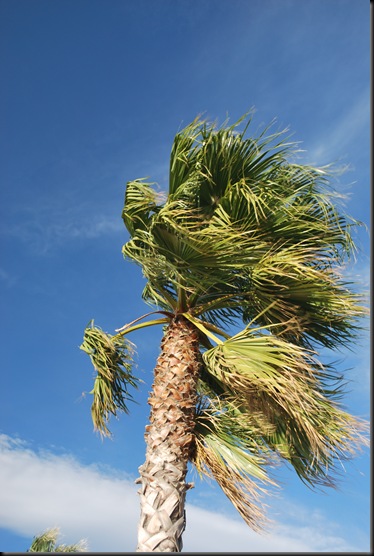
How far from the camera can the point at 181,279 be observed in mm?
7094

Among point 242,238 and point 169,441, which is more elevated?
point 242,238

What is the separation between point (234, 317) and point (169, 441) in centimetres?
223

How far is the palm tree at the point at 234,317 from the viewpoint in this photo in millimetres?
6160

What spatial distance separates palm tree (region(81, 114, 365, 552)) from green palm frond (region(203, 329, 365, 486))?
17 millimetres

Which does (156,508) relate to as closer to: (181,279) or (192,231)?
(181,279)

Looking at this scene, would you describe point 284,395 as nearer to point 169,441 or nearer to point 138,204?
point 169,441

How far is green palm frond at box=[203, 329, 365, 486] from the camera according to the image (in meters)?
6.04

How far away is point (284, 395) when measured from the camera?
19.5ft

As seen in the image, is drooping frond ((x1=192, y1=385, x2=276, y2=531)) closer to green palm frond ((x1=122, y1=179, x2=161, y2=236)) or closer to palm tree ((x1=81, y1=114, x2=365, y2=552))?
palm tree ((x1=81, y1=114, x2=365, y2=552))

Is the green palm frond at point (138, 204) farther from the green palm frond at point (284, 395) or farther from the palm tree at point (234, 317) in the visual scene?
the green palm frond at point (284, 395)

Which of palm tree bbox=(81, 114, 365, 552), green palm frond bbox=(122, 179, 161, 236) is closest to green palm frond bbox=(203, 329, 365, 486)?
palm tree bbox=(81, 114, 365, 552)

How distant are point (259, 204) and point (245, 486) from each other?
3151 mm

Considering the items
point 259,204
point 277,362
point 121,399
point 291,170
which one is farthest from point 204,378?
point 291,170

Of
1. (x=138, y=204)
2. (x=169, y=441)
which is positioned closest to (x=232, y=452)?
(x=169, y=441)
